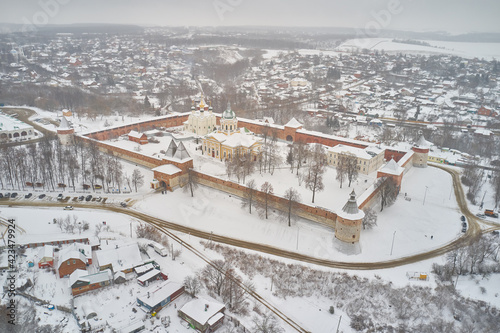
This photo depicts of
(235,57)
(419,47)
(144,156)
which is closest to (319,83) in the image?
(235,57)

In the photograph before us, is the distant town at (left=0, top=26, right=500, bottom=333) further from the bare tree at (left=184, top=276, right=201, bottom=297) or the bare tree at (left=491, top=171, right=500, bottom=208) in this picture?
the bare tree at (left=491, top=171, right=500, bottom=208)

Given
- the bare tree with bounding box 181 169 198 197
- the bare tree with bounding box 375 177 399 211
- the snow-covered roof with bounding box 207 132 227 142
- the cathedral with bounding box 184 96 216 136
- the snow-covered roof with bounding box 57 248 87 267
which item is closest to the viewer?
the snow-covered roof with bounding box 57 248 87 267

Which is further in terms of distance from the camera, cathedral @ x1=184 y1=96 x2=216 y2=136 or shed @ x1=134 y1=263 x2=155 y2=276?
cathedral @ x1=184 y1=96 x2=216 y2=136

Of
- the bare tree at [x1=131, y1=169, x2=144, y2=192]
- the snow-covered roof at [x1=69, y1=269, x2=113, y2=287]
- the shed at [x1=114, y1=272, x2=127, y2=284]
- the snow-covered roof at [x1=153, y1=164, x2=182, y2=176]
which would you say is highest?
the snow-covered roof at [x1=153, y1=164, x2=182, y2=176]

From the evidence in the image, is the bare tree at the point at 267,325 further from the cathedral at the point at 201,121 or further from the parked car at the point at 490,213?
Result: the cathedral at the point at 201,121

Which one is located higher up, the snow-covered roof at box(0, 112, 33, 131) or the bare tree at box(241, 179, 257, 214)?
the snow-covered roof at box(0, 112, 33, 131)

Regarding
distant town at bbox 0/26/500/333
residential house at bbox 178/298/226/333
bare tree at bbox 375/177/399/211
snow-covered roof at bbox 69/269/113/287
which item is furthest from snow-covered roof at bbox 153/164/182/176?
bare tree at bbox 375/177/399/211

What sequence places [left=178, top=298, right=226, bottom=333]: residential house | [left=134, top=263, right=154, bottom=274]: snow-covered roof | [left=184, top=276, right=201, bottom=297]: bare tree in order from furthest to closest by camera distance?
1. [left=134, top=263, right=154, bottom=274]: snow-covered roof
2. [left=184, top=276, right=201, bottom=297]: bare tree
3. [left=178, top=298, right=226, bottom=333]: residential house

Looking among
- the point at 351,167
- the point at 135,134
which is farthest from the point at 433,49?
the point at 135,134
